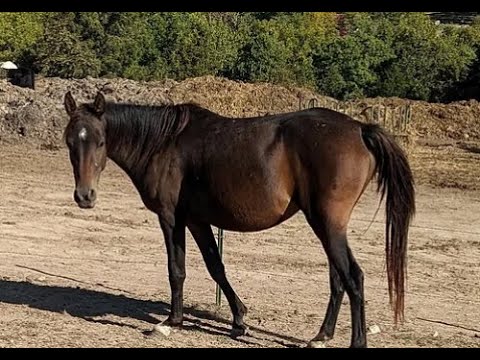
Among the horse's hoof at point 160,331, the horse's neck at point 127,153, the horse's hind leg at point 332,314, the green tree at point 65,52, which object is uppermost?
the green tree at point 65,52

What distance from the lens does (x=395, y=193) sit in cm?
548

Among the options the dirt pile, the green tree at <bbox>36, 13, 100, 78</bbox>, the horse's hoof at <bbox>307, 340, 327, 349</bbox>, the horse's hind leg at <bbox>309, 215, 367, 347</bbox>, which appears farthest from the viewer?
the green tree at <bbox>36, 13, 100, 78</bbox>

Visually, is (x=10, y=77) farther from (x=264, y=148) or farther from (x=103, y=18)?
(x=264, y=148)

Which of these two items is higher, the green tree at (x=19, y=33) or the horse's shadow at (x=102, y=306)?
the green tree at (x=19, y=33)

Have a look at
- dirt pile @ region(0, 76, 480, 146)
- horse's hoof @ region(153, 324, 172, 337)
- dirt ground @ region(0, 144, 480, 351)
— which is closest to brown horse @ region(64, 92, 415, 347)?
horse's hoof @ region(153, 324, 172, 337)

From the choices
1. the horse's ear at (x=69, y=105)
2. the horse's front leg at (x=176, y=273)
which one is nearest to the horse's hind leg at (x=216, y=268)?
the horse's front leg at (x=176, y=273)

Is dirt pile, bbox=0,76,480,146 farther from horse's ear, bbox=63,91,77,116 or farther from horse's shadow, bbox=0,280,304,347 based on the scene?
horse's ear, bbox=63,91,77,116

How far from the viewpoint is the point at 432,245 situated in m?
10.4

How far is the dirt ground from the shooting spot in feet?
20.3

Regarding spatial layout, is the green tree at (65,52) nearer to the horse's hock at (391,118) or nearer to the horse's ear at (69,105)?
the horse's hock at (391,118)

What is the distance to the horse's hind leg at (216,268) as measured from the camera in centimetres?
617
